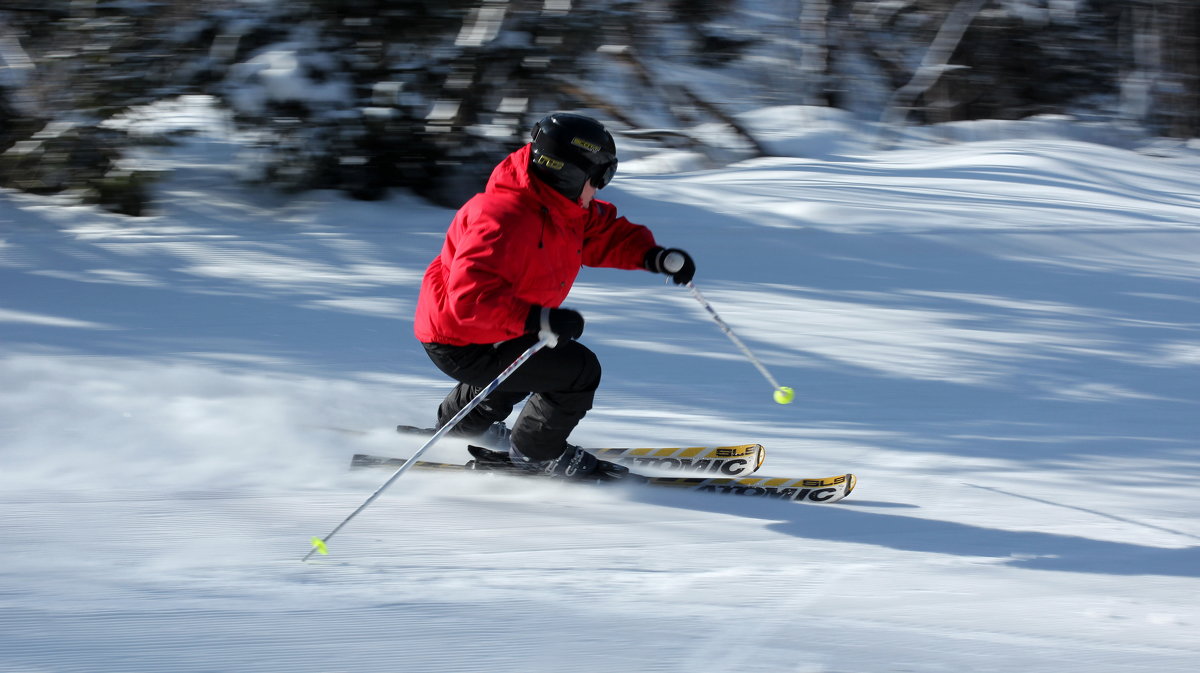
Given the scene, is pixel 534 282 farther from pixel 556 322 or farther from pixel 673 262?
pixel 673 262

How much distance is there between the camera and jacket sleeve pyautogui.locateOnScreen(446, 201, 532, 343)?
11.3 feet

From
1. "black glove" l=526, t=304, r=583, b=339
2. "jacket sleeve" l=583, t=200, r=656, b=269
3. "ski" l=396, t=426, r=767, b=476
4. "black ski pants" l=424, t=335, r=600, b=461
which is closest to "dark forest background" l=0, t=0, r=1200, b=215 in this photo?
"jacket sleeve" l=583, t=200, r=656, b=269

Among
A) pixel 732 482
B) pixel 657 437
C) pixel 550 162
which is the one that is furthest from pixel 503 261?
pixel 657 437

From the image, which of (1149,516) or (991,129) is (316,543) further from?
(991,129)

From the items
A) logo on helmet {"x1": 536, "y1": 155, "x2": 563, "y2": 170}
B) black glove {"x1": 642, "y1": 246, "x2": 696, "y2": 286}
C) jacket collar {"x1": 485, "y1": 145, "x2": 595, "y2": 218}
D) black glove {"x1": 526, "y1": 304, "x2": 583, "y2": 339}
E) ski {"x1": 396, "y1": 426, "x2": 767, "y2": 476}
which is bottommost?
ski {"x1": 396, "y1": 426, "x2": 767, "y2": 476}

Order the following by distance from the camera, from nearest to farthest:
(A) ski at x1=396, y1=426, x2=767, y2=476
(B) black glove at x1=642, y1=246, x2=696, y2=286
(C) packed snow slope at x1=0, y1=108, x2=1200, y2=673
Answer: (C) packed snow slope at x1=0, y1=108, x2=1200, y2=673
(B) black glove at x1=642, y1=246, x2=696, y2=286
(A) ski at x1=396, y1=426, x2=767, y2=476

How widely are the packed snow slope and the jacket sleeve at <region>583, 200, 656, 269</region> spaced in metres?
0.90

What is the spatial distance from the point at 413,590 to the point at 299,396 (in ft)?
7.08

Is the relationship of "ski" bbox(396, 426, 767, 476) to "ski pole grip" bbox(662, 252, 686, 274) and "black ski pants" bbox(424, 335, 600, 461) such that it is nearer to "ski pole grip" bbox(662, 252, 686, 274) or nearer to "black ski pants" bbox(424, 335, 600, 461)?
"black ski pants" bbox(424, 335, 600, 461)

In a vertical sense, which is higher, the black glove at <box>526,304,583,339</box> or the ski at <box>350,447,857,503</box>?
the black glove at <box>526,304,583,339</box>

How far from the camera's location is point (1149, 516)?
3.82 meters

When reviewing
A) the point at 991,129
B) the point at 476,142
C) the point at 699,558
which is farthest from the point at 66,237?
the point at 991,129

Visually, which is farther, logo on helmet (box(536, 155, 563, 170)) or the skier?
logo on helmet (box(536, 155, 563, 170))

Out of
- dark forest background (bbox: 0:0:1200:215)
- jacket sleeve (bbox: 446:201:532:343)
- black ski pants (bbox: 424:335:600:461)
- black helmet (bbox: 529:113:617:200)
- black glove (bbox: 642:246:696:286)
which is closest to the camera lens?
jacket sleeve (bbox: 446:201:532:343)
